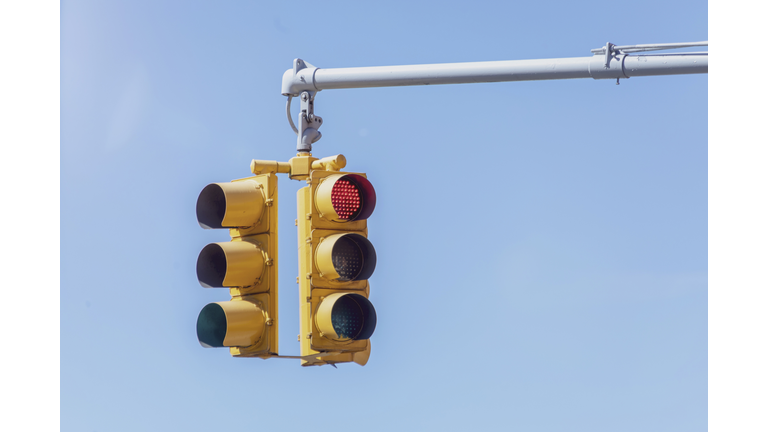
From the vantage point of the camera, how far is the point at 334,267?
21.4 ft

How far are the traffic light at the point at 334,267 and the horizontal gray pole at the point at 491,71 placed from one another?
2.67 ft

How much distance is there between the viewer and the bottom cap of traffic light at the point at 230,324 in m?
6.72

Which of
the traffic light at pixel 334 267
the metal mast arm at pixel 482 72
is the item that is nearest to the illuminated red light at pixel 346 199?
the traffic light at pixel 334 267

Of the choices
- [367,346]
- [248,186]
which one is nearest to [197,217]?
[248,186]

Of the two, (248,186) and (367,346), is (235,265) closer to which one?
(248,186)

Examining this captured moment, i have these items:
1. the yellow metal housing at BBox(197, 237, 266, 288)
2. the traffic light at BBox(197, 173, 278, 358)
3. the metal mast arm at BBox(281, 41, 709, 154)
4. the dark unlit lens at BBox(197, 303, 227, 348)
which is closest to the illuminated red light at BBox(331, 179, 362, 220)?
the traffic light at BBox(197, 173, 278, 358)

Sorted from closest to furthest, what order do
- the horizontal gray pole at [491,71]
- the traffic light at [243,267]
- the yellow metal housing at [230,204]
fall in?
the horizontal gray pole at [491,71], the traffic light at [243,267], the yellow metal housing at [230,204]

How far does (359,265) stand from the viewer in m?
6.76

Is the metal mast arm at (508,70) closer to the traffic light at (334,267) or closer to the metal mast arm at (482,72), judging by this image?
the metal mast arm at (482,72)

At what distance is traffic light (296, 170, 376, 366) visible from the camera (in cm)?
658

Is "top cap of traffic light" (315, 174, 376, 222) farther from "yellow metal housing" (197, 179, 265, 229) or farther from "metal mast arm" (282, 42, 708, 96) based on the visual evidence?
Answer: "metal mast arm" (282, 42, 708, 96)

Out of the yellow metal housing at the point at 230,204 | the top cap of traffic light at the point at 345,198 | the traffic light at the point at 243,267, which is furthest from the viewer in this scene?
the yellow metal housing at the point at 230,204

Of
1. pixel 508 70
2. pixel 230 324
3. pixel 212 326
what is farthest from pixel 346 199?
pixel 508 70

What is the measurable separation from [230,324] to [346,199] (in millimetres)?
1134
